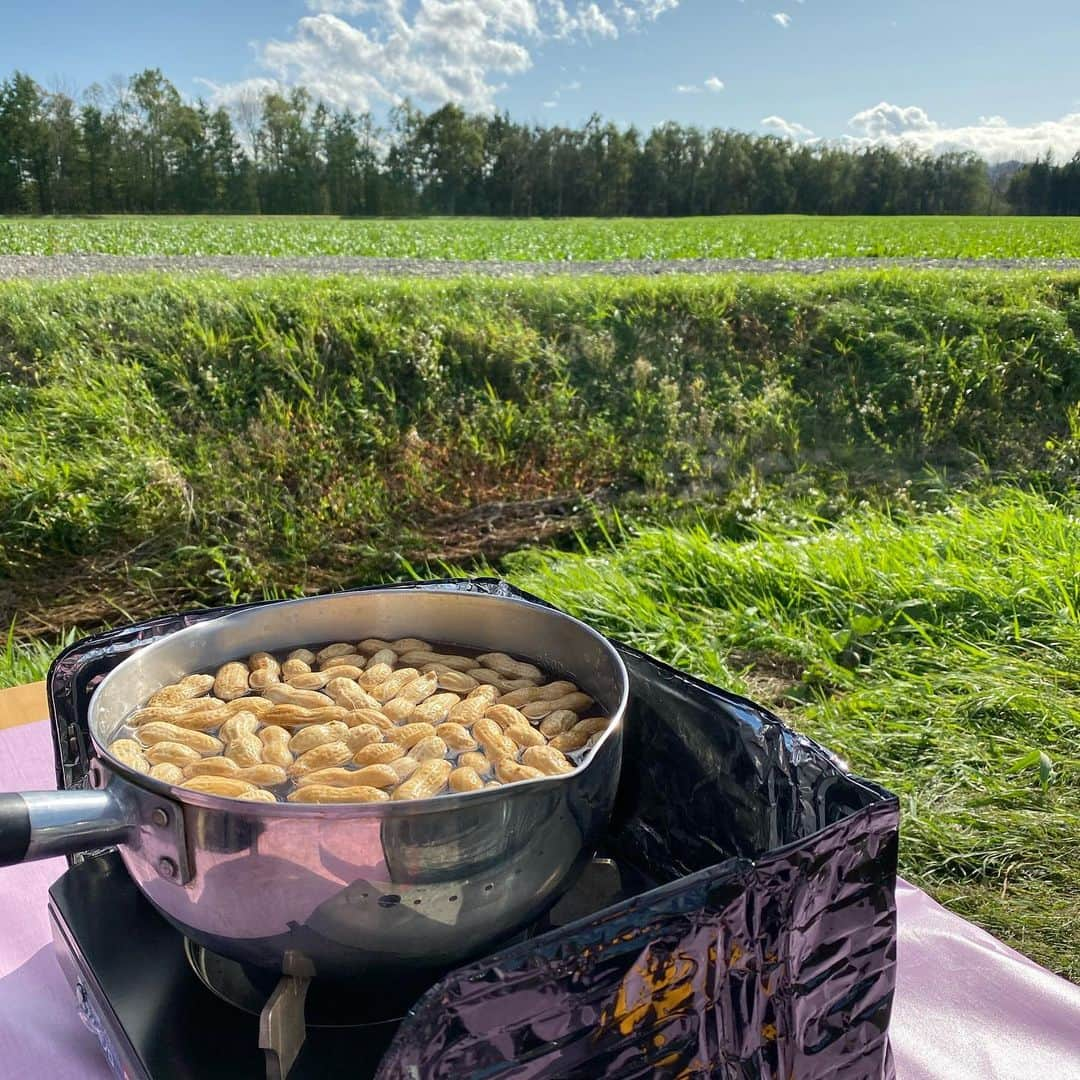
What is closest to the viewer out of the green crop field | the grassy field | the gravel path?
the green crop field

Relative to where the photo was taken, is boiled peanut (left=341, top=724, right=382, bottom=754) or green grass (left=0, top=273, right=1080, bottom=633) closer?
boiled peanut (left=341, top=724, right=382, bottom=754)

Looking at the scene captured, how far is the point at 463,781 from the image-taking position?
2.57ft

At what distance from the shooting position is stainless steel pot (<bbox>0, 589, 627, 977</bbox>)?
0.66 m

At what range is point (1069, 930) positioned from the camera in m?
1.83

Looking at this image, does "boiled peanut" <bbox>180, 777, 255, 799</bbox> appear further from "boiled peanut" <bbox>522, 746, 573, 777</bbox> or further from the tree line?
the tree line

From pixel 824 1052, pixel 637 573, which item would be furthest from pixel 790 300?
pixel 824 1052

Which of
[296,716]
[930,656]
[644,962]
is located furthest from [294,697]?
[930,656]

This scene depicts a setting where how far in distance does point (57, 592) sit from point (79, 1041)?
4106 mm

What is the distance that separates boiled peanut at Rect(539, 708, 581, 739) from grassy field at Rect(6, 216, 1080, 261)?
11.1 m

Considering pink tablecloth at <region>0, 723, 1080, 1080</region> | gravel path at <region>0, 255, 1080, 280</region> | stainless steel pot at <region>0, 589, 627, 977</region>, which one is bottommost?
pink tablecloth at <region>0, 723, 1080, 1080</region>

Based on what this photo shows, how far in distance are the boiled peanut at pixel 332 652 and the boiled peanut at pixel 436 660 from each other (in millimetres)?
59

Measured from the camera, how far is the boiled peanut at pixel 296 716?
0.88 m

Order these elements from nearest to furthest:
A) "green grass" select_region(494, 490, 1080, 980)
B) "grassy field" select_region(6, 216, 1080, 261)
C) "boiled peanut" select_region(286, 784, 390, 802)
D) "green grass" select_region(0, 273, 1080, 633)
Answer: "boiled peanut" select_region(286, 784, 390, 802), "green grass" select_region(494, 490, 1080, 980), "green grass" select_region(0, 273, 1080, 633), "grassy field" select_region(6, 216, 1080, 261)

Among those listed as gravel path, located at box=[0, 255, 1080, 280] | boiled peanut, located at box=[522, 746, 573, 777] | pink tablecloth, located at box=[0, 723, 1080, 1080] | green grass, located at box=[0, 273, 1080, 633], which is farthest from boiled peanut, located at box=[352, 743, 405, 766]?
gravel path, located at box=[0, 255, 1080, 280]
